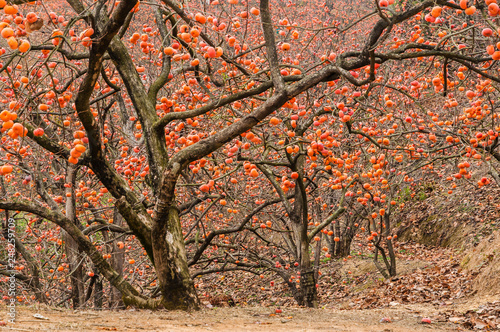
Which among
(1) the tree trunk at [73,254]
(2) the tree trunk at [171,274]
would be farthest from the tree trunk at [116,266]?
(2) the tree trunk at [171,274]

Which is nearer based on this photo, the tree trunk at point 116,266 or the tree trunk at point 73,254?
the tree trunk at point 73,254

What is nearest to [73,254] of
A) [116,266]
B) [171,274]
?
[116,266]

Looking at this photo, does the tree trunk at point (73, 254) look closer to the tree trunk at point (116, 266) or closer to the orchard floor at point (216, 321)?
the tree trunk at point (116, 266)

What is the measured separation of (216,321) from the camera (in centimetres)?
396

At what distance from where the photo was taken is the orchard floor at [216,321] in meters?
3.32

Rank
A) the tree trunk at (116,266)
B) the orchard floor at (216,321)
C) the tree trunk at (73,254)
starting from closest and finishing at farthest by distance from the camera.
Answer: the orchard floor at (216,321)
the tree trunk at (73,254)
the tree trunk at (116,266)

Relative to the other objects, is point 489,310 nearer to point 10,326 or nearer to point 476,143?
point 476,143

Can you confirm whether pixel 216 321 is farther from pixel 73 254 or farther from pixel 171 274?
pixel 73 254

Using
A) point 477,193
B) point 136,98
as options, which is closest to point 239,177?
point 136,98

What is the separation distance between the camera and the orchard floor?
131 inches

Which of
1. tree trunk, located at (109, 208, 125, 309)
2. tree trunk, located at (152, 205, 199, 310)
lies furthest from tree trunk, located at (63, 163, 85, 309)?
tree trunk, located at (152, 205, 199, 310)

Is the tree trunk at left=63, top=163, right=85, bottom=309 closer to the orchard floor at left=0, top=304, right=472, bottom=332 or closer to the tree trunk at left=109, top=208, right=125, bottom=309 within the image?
the tree trunk at left=109, top=208, right=125, bottom=309

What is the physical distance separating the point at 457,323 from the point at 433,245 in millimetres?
6160

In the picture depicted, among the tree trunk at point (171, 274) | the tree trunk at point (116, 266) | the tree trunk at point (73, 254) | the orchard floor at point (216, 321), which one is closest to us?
the orchard floor at point (216, 321)
